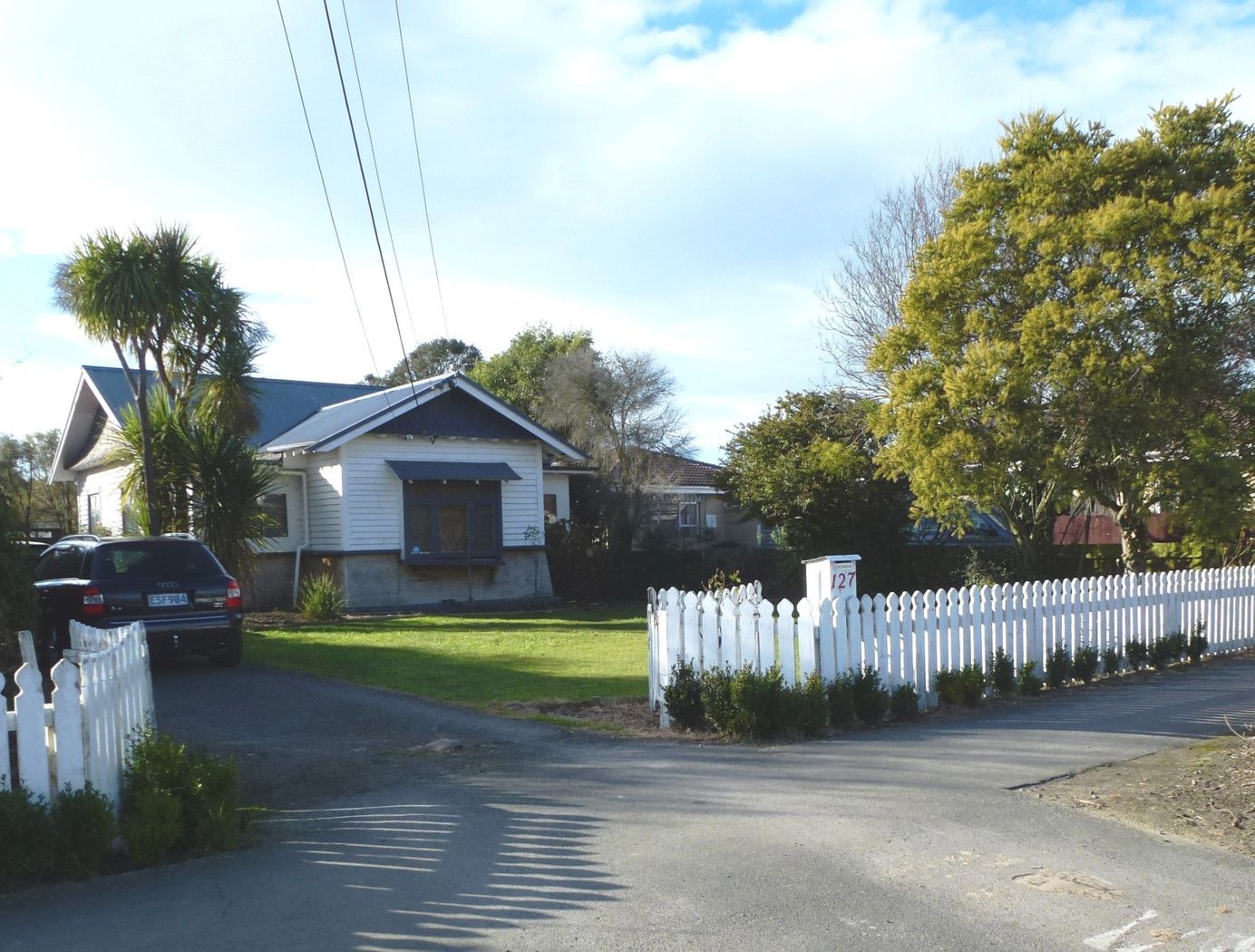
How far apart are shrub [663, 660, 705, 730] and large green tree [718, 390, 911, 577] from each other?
1319cm

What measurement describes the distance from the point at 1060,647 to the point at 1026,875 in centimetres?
653

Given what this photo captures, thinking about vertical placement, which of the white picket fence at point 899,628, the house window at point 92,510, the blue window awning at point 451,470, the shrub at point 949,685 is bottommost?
the shrub at point 949,685

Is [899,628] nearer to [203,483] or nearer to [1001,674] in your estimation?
[1001,674]

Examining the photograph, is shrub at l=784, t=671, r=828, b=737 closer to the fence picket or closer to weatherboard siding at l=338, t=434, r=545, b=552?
the fence picket

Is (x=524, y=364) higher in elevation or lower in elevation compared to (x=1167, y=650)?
higher

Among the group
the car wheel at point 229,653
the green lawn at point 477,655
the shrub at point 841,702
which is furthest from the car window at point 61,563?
the shrub at point 841,702

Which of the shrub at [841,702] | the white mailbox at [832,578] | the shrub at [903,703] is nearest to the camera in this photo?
the shrub at [841,702]

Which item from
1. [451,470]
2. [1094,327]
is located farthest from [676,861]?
[451,470]

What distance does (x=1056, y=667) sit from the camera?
1104cm

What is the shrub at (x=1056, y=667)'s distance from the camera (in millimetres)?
11000

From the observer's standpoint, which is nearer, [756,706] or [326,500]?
[756,706]

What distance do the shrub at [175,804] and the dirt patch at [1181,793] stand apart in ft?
15.3

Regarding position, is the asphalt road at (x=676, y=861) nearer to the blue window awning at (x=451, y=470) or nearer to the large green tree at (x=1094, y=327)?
the large green tree at (x=1094, y=327)

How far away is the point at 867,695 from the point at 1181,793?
9.05 feet
